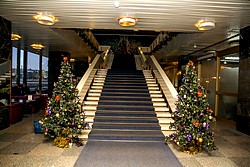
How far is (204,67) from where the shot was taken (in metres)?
11.0

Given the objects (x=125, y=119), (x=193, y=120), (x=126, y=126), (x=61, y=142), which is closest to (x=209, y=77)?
(x=125, y=119)

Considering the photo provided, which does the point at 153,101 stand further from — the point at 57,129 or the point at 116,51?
the point at 116,51

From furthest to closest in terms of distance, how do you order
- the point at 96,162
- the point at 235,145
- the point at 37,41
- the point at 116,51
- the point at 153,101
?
the point at 116,51 < the point at 37,41 < the point at 153,101 < the point at 235,145 < the point at 96,162

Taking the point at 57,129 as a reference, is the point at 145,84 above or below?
above

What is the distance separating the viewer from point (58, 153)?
4.32 metres

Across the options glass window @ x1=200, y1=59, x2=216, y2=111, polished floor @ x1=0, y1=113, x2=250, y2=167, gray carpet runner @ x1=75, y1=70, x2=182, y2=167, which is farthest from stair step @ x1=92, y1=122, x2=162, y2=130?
glass window @ x1=200, y1=59, x2=216, y2=111

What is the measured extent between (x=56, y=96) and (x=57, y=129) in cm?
77

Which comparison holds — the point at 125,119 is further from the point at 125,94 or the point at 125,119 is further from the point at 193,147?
the point at 193,147

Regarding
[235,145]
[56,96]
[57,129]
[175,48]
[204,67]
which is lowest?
Answer: [235,145]

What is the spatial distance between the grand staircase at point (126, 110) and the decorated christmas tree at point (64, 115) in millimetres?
661

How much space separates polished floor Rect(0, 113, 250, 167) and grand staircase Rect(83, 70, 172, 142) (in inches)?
35.2

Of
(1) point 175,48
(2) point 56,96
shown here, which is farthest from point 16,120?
(1) point 175,48

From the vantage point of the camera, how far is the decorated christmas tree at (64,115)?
4.72m

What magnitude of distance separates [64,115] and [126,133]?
1.73m
